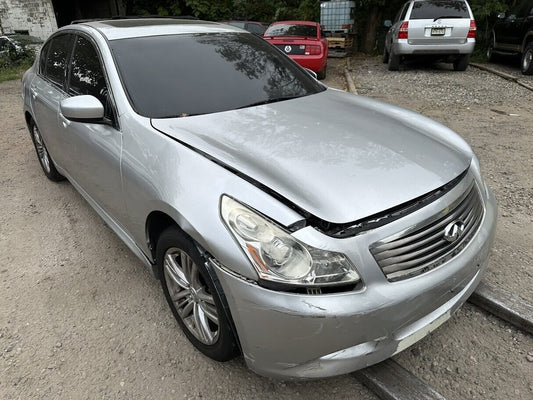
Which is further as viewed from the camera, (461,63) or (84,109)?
(461,63)

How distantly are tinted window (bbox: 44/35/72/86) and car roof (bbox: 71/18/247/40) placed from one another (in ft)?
0.83

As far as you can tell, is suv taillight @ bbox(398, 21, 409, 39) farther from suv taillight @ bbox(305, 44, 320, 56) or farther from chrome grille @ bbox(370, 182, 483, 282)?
A: chrome grille @ bbox(370, 182, 483, 282)

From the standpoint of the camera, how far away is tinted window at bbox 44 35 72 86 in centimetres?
337

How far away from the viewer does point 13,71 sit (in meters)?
12.1

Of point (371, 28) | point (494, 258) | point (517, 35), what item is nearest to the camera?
point (494, 258)

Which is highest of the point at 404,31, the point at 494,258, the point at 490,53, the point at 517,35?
the point at 404,31

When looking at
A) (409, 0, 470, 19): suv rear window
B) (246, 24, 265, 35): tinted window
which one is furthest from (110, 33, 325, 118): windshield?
(246, 24, 265, 35): tinted window

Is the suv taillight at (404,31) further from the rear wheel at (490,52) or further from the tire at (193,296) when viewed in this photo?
the tire at (193,296)

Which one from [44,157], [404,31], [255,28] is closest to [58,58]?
[44,157]

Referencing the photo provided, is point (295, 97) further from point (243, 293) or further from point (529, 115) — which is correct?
point (529, 115)

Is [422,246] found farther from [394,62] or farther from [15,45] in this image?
[15,45]

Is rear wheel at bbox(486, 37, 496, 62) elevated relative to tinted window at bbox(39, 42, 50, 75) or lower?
lower

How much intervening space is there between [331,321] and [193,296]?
84 centimetres

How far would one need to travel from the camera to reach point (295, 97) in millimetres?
2855
